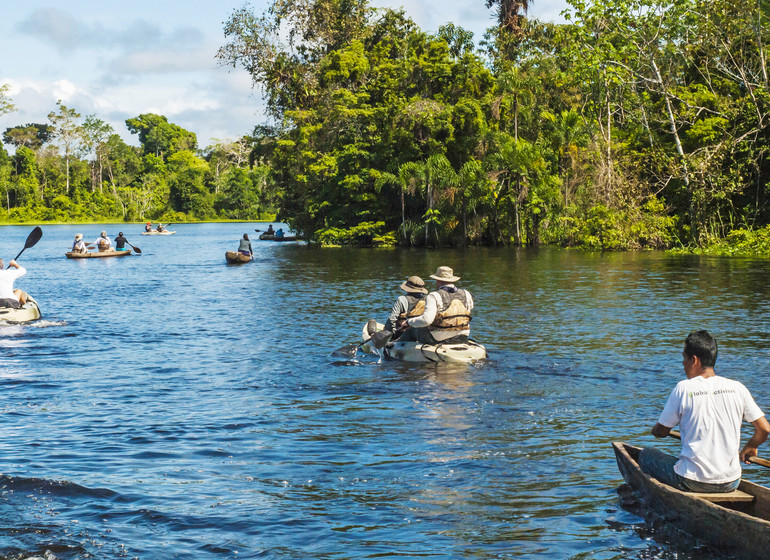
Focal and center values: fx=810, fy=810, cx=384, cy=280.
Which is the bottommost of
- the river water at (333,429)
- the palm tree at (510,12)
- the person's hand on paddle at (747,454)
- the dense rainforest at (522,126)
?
the river water at (333,429)

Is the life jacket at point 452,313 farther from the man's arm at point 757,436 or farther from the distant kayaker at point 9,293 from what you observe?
the distant kayaker at point 9,293

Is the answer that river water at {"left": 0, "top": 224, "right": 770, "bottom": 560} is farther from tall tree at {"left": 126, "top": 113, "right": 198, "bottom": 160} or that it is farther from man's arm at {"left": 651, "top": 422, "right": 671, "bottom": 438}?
tall tree at {"left": 126, "top": 113, "right": 198, "bottom": 160}

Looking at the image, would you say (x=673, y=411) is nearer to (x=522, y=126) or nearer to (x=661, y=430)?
(x=661, y=430)

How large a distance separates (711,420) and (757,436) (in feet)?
1.58

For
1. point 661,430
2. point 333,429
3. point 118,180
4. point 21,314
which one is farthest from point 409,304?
point 118,180

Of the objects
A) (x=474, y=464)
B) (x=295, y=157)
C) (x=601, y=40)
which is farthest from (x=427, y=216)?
(x=474, y=464)

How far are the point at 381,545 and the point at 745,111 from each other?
40.3 metres

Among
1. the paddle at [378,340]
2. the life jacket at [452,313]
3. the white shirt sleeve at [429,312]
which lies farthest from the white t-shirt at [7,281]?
the life jacket at [452,313]

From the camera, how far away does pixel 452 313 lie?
1527 centimetres

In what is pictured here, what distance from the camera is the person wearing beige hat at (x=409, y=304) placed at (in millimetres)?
15836

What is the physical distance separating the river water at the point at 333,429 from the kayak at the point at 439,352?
0.24 metres

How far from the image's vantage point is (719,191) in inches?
1640

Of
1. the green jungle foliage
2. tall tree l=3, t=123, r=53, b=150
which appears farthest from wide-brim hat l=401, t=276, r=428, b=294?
tall tree l=3, t=123, r=53, b=150

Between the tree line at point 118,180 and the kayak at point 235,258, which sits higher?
the tree line at point 118,180
